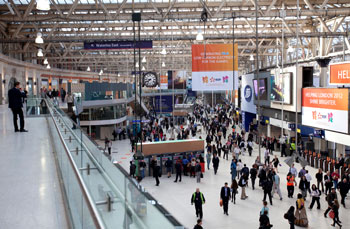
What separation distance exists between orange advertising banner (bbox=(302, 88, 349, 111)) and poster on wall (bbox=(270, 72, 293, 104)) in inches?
59.7

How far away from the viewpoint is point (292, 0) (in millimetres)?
25125

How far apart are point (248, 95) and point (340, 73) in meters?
14.2

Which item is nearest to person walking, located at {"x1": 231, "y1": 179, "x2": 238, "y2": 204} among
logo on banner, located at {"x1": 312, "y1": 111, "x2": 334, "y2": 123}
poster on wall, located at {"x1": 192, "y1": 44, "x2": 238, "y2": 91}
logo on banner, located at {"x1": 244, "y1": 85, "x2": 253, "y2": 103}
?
poster on wall, located at {"x1": 192, "y1": 44, "x2": 238, "y2": 91}

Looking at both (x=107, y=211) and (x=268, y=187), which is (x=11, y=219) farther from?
(x=268, y=187)

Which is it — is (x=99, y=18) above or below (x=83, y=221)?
above

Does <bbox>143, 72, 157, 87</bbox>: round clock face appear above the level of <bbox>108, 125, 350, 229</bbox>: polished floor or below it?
above

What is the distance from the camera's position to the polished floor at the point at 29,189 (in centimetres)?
424

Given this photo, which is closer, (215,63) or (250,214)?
(250,214)

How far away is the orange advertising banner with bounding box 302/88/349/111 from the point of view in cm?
1677

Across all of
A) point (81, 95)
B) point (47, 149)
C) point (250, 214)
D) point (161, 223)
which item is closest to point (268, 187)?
point (250, 214)

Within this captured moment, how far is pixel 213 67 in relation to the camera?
53.7ft

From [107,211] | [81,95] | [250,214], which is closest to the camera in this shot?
[107,211]

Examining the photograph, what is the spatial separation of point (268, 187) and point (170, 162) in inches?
246

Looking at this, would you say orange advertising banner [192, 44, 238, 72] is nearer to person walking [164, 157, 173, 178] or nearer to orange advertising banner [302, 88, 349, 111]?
person walking [164, 157, 173, 178]
